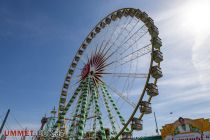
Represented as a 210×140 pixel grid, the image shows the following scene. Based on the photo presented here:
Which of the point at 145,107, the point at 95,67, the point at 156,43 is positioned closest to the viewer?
the point at 145,107

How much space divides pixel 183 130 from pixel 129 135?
6.60m

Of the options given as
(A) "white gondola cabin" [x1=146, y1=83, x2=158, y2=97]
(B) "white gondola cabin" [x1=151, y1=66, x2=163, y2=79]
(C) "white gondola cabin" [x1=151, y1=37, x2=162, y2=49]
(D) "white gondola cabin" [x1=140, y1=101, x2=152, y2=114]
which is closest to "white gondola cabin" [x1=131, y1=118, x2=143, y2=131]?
(D) "white gondola cabin" [x1=140, y1=101, x2=152, y2=114]

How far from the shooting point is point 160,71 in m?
21.5

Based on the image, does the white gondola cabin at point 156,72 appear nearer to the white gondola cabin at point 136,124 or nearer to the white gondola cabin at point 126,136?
the white gondola cabin at point 136,124

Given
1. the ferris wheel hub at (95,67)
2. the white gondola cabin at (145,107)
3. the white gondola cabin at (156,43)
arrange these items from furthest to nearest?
the ferris wheel hub at (95,67) → the white gondola cabin at (156,43) → the white gondola cabin at (145,107)

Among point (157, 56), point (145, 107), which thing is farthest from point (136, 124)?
point (157, 56)

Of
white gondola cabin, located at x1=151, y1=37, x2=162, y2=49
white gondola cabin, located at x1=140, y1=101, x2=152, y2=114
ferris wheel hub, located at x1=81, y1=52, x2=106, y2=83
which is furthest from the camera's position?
ferris wheel hub, located at x1=81, y1=52, x2=106, y2=83

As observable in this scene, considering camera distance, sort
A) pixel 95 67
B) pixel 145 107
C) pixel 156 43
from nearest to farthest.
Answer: pixel 145 107 < pixel 156 43 < pixel 95 67

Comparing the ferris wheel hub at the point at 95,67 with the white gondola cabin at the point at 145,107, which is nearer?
the white gondola cabin at the point at 145,107

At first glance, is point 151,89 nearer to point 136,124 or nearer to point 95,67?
point 136,124

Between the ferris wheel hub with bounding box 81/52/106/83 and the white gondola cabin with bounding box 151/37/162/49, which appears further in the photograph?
the ferris wheel hub with bounding box 81/52/106/83

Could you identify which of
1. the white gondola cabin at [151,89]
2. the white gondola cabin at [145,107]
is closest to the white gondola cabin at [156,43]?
the white gondola cabin at [151,89]

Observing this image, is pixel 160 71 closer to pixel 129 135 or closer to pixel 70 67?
pixel 129 135

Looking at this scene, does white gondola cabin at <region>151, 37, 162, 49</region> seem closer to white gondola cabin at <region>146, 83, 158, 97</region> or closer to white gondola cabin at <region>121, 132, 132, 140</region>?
white gondola cabin at <region>146, 83, 158, 97</region>
